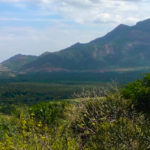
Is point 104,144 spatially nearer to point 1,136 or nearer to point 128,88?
point 1,136

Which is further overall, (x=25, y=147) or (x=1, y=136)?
(x=1, y=136)

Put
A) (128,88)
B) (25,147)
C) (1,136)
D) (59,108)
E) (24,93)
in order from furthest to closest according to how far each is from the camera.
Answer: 1. (24,93)
2. (59,108)
3. (128,88)
4. (1,136)
5. (25,147)

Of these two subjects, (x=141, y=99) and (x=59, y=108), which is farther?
(x=59, y=108)

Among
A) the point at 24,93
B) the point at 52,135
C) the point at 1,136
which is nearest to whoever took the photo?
the point at 52,135

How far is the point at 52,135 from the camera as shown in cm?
1642

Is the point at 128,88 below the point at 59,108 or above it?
above

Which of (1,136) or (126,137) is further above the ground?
(126,137)

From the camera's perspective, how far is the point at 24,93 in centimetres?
15175

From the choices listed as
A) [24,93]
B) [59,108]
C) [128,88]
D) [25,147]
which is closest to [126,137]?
[25,147]

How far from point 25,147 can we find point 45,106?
2593 centimetres

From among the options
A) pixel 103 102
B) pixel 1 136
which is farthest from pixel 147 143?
pixel 1 136

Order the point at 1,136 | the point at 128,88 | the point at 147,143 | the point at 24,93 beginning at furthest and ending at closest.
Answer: the point at 24,93 → the point at 128,88 → the point at 1,136 → the point at 147,143

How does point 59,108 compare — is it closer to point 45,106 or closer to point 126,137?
point 45,106

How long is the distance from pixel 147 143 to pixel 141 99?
51.3 ft
